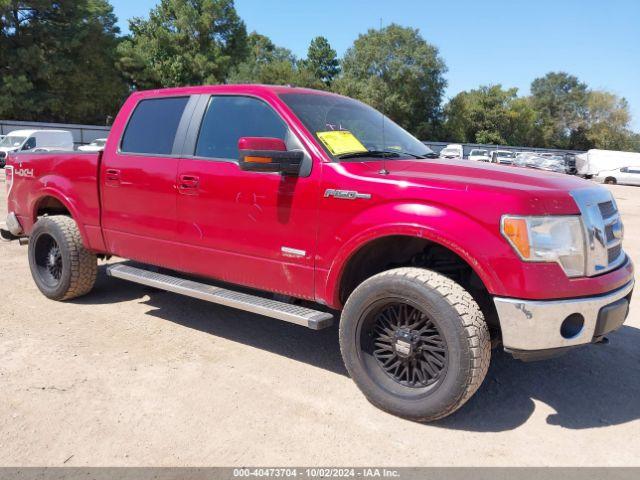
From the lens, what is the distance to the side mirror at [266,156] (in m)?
3.46

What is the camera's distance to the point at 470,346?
3041 millimetres

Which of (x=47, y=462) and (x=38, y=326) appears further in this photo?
(x=38, y=326)

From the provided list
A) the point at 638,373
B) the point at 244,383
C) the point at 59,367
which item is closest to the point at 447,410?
the point at 244,383

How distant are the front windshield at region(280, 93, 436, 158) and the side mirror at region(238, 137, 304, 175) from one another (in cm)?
27

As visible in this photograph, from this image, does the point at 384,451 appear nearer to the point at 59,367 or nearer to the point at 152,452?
the point at 152,452

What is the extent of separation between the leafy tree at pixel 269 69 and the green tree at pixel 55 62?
35.5ft

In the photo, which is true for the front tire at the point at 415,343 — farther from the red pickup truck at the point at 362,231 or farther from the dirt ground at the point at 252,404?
the dirt ground at the point at 252,404

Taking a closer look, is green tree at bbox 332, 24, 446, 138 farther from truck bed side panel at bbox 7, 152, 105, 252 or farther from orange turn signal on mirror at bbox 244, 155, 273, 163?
orange turn signal on mirror at bbox 244, 155, 273, 163

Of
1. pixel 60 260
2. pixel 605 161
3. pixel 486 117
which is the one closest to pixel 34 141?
pixel 60 260

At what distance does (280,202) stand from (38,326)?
2.46 metres

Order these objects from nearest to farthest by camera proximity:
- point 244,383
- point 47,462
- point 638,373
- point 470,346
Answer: point 47,462 → point 470,346 → point 244,383 → point 638,373

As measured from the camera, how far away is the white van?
2384 cm

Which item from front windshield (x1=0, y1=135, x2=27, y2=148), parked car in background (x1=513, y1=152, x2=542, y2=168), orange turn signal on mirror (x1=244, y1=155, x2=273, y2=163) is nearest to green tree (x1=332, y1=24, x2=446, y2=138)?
parked car in background (x1=513, y1=152, x2=542, y2=168)

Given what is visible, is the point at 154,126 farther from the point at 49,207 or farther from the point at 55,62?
the point at 55,62
